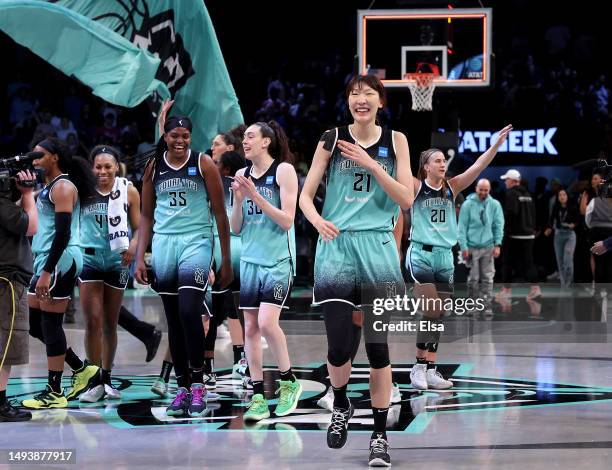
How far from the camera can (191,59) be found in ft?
36.6

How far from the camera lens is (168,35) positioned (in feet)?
36.2

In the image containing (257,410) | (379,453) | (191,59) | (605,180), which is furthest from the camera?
(191,59)

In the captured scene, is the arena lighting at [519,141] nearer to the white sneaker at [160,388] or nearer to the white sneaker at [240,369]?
the white sneaker at [240,369]

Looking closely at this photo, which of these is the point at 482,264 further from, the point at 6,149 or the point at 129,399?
the point at 6,149

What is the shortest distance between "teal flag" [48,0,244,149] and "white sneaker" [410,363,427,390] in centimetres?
396

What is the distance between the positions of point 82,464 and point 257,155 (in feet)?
7.75

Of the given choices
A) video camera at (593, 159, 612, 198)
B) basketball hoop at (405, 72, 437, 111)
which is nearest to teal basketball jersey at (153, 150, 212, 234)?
video camera at (593, 159, 612, 198)

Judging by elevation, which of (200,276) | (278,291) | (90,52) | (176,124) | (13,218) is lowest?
(278,291)

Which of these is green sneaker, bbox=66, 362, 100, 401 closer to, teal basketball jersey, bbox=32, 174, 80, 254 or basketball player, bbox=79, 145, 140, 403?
basketball player, bbox=79, 145, 140, 403

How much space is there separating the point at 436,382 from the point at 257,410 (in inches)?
70.0

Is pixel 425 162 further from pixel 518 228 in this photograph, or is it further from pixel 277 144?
pixel 518 228

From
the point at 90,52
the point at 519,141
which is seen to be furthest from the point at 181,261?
the point at 519,141

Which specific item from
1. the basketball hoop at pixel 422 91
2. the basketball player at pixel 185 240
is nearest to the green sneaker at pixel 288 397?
the basketball player at pixel 185 240

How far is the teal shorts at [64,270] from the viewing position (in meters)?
7.13
